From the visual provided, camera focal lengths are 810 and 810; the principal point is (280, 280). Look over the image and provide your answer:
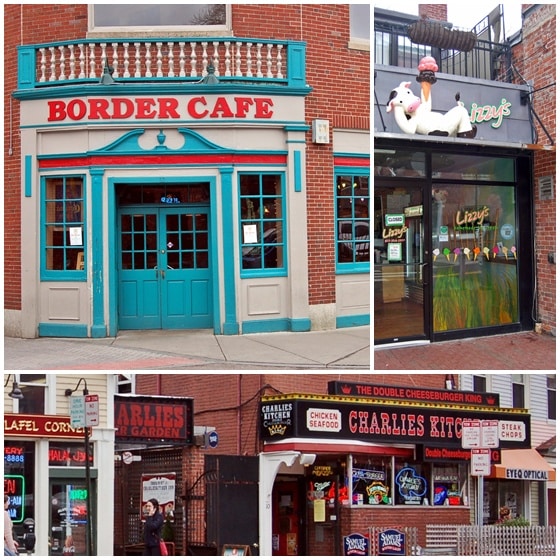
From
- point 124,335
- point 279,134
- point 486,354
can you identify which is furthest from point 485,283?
point 124,335

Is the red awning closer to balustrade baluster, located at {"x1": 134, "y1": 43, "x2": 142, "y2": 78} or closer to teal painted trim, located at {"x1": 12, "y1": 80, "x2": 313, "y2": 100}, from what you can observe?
teal painted trim, located at {"x1": 12, "y1": 80, "x2": 313, "y2": 100}

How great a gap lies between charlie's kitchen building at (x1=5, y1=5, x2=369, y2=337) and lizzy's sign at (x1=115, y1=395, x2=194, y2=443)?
3.98 ft

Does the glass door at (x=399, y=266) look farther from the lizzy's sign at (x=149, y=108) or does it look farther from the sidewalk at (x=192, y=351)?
the lizzy's sign at (x=149, y=108)

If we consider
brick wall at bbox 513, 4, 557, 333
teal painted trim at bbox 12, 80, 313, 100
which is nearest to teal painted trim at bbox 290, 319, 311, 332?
teal painted trim at bbox 12, 80, 313, 100

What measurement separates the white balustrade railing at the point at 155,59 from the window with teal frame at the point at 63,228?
1606 millimetres

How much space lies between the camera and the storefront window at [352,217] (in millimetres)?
13148

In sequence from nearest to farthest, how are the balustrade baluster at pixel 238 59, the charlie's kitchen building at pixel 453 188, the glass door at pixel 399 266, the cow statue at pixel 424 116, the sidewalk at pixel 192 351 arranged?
the sidewalk at pixel 192 351, the cow statue at pixel 424 116, the charlie's kitchen building at pixel 453 188, the glass door at pixel 399 266, the balustrade baluster at pixel 238 59

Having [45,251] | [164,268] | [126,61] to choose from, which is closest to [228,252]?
[164,268]

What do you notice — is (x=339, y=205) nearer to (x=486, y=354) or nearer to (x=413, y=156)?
(x=413, y=156)

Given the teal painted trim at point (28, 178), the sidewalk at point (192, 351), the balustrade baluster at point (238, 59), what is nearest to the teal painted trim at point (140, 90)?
the balustrade baluster at point (238, 59)

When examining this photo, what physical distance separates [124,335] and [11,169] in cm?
320

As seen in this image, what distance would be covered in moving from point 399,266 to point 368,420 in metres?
2.52

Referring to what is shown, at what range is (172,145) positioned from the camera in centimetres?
1225

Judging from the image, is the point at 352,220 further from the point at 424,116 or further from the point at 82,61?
the point at 82,61
